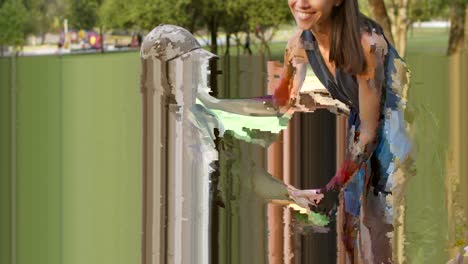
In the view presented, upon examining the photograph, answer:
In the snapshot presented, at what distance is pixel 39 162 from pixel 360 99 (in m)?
0.93

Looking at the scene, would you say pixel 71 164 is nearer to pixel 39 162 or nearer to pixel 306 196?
pixel 39 162

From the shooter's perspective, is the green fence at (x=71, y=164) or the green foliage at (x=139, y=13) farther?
the green foliage at (x=139, y=13)

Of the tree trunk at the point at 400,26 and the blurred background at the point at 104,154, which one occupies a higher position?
the tree trunk at the point at 400,26

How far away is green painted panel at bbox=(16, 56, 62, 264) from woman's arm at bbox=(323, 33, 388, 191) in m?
0.84

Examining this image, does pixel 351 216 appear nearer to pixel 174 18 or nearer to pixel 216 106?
pixel 216 106

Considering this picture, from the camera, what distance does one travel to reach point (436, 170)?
171 cm

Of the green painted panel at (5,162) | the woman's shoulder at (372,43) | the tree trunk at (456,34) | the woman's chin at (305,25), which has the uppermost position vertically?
the tree trunk at (456,34)

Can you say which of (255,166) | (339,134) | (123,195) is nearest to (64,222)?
(123,195)

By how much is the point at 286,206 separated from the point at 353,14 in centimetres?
40

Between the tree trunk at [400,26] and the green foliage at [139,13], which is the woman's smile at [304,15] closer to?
the tree trunk at [400,26]

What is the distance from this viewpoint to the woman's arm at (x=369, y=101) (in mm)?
1288

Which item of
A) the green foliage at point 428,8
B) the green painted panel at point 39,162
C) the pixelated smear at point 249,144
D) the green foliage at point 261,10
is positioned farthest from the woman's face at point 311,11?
the green foliage at point 261,10

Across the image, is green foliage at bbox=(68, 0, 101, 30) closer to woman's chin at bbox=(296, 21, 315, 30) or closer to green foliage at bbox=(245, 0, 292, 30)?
green foliage at bbox=(245, 0, 292, 30)

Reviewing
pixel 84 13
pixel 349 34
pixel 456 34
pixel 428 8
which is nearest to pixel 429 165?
pixel 349 34
